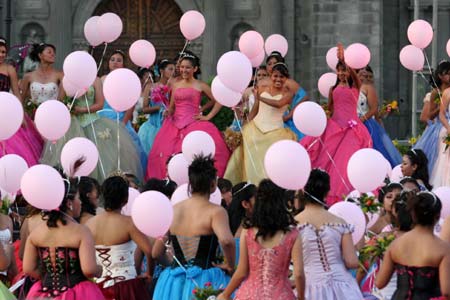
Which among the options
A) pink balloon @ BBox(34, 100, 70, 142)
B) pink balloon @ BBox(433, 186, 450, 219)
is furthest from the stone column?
pink balloon @ BBox(433, 186, 450, 219)

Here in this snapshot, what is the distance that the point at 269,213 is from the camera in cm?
1249

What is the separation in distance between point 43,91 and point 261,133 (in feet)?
8.80

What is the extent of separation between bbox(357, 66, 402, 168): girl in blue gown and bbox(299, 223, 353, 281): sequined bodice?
9152 mm

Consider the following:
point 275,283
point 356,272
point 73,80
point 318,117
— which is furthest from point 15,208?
point 275,283

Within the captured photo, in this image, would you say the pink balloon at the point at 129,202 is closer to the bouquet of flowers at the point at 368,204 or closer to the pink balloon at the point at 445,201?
the bouquet of flowers at the point at 368,204

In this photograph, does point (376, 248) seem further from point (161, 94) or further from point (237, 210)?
point (161, 94)

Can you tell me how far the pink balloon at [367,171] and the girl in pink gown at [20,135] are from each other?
6301 mm

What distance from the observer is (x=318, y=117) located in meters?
18.0

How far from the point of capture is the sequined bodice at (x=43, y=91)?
2116 cm

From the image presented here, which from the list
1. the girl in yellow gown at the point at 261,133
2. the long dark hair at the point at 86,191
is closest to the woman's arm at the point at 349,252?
the long dark hair at the point at 86,191

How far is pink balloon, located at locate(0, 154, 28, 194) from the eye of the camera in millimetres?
16016

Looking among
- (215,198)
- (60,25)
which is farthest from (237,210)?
(60,25)

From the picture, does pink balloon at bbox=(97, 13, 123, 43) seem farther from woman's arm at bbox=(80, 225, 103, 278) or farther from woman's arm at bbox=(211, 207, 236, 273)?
woman's arm at bbox=(80, 225, 103, 278)

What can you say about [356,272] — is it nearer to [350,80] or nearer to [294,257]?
[294,257]
